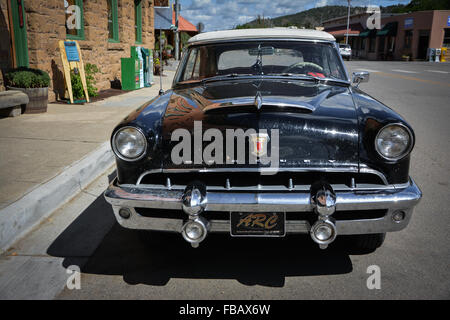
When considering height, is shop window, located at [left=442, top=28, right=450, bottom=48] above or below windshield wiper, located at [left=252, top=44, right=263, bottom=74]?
above

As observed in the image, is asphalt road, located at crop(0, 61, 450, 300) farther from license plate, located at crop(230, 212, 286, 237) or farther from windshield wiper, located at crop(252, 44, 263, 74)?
windshield wiper, located at crop(252, 44, 263, 74)

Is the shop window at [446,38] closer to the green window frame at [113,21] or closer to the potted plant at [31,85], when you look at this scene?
the green window frame at [113,21]

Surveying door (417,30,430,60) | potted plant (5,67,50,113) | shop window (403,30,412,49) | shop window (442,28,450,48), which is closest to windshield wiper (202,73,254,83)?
potted plant (5,67,50,113)

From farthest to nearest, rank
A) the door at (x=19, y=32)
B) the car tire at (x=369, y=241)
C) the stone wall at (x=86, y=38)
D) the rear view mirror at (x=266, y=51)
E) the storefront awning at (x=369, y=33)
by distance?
1. the storefront awning at (x=369, y=33)
2. the stone wall at (x=86, y=38)
3. the door at (x=19, y=32)
4. the rear view mirror at (x=266, y=51)
5. the car tire at (x=369, y=241)

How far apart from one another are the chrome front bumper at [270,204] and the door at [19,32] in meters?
6.57

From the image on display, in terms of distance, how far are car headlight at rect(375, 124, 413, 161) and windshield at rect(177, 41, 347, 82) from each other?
1.28m

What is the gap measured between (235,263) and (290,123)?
102 cm

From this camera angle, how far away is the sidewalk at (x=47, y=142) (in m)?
3.93

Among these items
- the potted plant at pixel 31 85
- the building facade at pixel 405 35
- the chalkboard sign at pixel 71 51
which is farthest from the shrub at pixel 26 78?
the building facade at pixel 405 35

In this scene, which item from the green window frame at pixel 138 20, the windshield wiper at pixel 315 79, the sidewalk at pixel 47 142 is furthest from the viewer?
the green window frame at pixel 138 20

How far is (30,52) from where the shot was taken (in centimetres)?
813

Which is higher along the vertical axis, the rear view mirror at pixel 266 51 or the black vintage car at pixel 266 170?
the rear view mirror at pixel 266 51

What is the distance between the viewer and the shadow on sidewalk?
2.68m

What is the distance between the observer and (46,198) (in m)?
3.59
